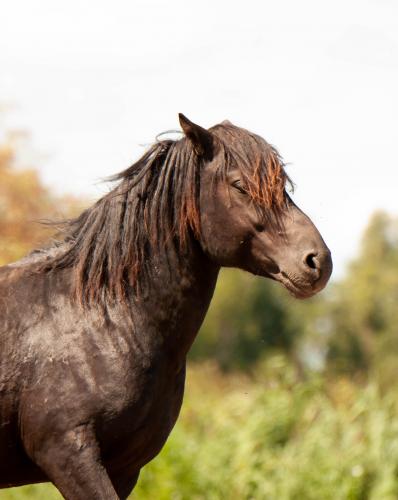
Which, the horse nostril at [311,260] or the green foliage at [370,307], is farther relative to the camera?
the green foliage at [370,307]

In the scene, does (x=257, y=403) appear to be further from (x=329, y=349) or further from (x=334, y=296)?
(x=334, y=296)

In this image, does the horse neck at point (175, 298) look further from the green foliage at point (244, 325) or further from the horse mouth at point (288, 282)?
the green foliage at point (244, 325)

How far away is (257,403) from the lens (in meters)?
10.8

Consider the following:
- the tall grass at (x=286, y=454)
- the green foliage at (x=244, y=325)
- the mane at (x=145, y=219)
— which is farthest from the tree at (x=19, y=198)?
the green foliage at (x=244, y=325)

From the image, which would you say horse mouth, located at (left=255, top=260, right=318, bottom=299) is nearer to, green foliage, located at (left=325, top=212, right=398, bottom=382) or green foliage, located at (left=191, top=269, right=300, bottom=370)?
green foliage, located at (left=325, top=212, right=398, bottom=382)

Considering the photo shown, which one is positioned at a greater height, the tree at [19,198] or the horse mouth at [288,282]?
the horse mouth at [288,282]

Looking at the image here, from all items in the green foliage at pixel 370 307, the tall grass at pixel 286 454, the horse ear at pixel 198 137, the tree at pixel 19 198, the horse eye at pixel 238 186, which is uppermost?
the horse ear at pixel 198 137

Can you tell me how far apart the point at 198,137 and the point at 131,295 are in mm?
801

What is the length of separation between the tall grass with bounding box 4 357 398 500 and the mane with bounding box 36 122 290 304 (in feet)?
15.0

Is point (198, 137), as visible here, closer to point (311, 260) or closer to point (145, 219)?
point (145, 219)

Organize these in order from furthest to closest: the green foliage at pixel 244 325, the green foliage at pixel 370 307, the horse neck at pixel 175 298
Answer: the green foliage at pixel 370 307 → the green foliage at pixel 244 325 → the horse neck at pixel 175 298

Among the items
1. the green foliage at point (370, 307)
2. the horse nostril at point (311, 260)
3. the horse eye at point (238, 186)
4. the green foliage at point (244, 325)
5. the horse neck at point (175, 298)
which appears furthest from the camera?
→ the green foliage at point (370, 307)

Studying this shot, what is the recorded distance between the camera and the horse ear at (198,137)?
4.75 m

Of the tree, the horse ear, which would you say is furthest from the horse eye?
the tree
